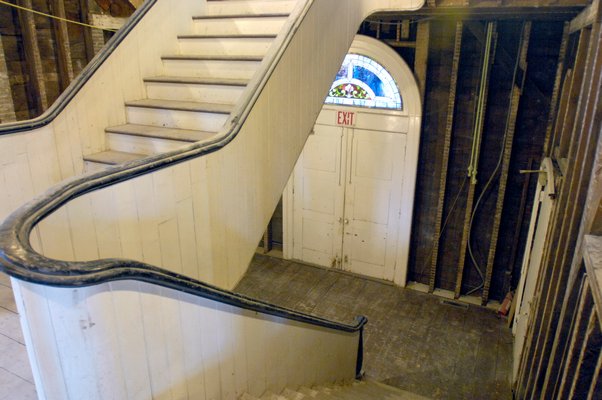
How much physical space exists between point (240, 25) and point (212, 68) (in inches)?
20.4

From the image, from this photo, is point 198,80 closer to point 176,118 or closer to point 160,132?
point 176,118

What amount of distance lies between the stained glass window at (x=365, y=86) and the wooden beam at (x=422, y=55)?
29cm

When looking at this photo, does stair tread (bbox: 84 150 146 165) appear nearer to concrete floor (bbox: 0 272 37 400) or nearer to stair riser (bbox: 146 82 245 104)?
stair riser (bbox: 146 82 245 104)

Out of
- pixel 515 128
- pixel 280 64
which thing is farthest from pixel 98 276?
pixel 515 128

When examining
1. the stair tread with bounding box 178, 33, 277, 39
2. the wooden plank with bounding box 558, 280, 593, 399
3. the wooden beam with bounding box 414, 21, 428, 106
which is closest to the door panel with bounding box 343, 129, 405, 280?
the wooden beam with bounding box 414, 21, 428, 106

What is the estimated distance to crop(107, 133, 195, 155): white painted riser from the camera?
109 inches

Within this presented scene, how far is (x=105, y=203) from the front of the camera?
181 cm

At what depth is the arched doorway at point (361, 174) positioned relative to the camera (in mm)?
5484

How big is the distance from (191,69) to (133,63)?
0.42m

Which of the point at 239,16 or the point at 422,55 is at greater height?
the point at 239,16

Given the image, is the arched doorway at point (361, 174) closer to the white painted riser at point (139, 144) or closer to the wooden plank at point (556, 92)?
the wooden plank at point (556, 92)

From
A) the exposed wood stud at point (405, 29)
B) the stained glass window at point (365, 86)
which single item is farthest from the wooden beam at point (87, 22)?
the exposed wood stud at point (405, 29)

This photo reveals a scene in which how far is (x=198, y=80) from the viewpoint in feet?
10.1

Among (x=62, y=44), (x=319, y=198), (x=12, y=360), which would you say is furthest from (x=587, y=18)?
(x=62, y=44)
